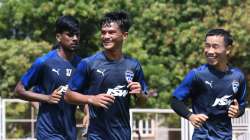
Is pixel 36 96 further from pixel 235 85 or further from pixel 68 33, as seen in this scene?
pixel 235 85

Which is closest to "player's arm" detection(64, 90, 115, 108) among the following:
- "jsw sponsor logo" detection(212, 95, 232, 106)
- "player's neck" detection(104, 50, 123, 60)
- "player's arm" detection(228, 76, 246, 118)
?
"player's neck" detection(104, 50, 123, 60)

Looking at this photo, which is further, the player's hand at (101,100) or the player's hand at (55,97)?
the player's hand at (55,97)

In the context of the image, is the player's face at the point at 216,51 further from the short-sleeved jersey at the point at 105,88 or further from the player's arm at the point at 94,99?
the player's arm at the point at 94,99

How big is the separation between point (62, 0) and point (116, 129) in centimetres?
1438

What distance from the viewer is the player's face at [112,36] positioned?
23.2 feet

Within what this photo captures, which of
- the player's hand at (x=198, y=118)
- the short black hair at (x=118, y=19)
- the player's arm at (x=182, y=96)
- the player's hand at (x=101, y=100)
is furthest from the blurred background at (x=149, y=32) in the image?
the player's hand at (x=101, y=100)

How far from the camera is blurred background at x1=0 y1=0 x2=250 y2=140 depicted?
20.7 m

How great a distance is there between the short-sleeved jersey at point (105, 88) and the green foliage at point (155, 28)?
1356cm

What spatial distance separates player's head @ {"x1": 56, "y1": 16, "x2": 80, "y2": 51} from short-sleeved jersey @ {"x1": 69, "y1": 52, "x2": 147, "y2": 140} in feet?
4.09

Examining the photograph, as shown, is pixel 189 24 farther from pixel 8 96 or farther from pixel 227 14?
pixel 8 96

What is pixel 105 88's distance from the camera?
7.04m

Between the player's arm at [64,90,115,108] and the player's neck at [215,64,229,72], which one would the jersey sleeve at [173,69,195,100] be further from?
the player's arm at [64,90,115,108]

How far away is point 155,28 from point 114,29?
15.4 metres

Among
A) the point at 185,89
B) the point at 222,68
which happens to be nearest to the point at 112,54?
the point at 185,89
